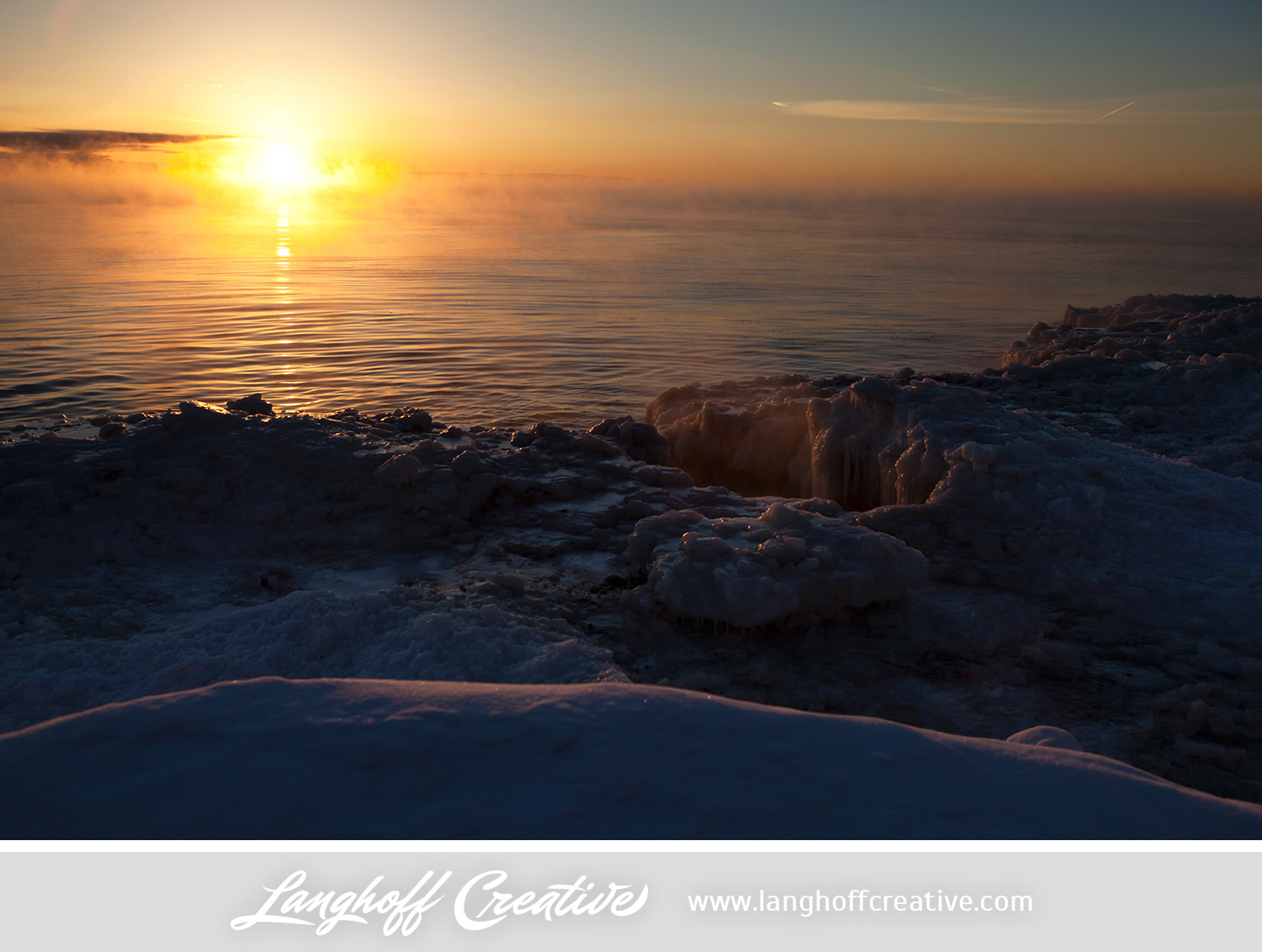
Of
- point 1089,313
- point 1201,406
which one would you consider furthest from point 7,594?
point 1089,313

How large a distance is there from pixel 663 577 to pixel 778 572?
83cm

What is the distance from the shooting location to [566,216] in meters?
94.7

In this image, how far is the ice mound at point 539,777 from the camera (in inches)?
80.2

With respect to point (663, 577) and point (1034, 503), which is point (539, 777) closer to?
point (663, 577)

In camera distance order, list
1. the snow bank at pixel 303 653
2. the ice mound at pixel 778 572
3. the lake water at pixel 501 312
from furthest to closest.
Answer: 1. the lake water at pixel 501 312
2. the ice mound at pixel 778 572
3. the snow bank at pixel 303 653

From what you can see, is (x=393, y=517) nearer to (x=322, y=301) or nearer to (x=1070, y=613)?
(x=1070, y=613)
